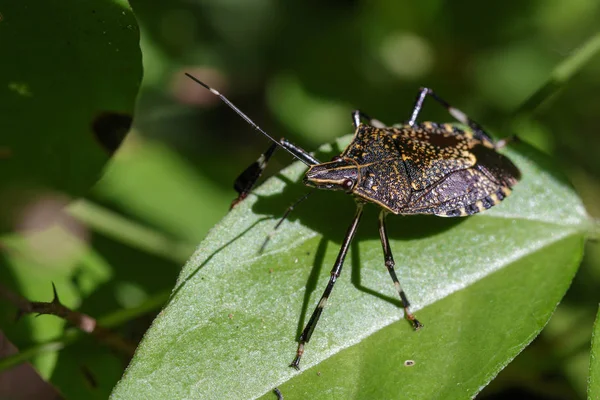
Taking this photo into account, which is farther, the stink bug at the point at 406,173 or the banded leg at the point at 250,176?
the banded leg at the point at 250,176

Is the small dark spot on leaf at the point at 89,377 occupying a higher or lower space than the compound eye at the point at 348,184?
lower

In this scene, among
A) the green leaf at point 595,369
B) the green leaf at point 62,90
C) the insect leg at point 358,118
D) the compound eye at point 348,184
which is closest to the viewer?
the green leaf at point 595,369

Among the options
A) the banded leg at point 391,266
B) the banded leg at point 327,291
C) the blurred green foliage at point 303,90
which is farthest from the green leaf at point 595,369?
the blurred green foliage at point 303,90

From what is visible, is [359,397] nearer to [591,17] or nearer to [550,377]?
[550,377]

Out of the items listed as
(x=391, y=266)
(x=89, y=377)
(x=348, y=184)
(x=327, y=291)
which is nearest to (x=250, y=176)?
(x=348, y=184)

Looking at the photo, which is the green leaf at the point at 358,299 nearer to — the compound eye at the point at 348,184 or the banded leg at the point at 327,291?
the banded leg at the point at 327,291

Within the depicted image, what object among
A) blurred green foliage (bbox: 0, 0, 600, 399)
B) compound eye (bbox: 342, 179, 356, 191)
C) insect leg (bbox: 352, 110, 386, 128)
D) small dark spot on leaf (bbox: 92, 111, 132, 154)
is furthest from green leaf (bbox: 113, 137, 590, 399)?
blurred green foliage (bbox: 0, 0, 600, 399)

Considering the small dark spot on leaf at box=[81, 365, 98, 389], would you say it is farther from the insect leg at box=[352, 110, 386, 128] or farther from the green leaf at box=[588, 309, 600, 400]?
the green leaf at box=[588, 309, 600, 400]

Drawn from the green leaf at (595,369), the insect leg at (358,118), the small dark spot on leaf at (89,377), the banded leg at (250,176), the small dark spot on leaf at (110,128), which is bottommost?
the small dark spot on leaf at (89,377)
